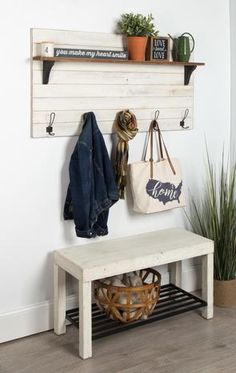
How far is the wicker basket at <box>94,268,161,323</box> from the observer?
2.87 metres

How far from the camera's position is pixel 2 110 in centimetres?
275

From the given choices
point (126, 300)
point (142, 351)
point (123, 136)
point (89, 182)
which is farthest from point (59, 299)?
point (123, 136)

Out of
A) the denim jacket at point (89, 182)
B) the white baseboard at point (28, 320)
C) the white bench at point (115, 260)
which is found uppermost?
the denim jacket at point (89, 182)

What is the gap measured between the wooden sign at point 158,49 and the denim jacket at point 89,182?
1.64 feet

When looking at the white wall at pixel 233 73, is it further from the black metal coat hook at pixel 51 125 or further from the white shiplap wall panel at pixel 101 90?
the black metal coat hook at pixel 51 125

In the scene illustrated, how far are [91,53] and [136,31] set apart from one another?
30cm

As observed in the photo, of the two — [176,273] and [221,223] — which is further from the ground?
[221,223]

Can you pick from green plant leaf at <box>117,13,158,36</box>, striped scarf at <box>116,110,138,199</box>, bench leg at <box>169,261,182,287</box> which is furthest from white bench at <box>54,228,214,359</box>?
green plant leaf at <box>117,13,158,36</box>

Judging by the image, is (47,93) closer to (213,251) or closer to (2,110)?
(2,110)

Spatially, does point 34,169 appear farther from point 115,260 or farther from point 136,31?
point 136,31

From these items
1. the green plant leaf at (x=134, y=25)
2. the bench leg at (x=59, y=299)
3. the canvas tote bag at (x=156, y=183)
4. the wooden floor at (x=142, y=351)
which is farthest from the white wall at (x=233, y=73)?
the bench leg at (x=59, y=299)

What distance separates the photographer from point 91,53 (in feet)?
9.48

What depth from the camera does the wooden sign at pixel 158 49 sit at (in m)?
3.08

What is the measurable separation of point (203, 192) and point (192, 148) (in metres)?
0.30
